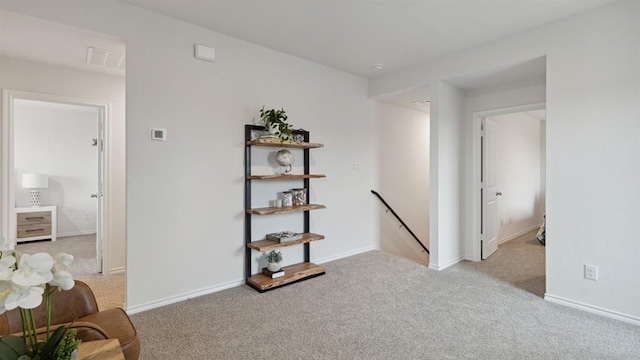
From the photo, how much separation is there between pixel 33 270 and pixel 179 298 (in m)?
2.25

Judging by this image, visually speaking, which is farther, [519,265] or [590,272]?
[519,265]

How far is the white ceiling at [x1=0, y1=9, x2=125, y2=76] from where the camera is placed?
2.38 meters

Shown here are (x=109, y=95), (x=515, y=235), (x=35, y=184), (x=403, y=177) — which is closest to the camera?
(x=109, y=95)

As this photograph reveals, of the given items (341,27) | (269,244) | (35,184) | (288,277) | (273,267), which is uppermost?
(341,27)

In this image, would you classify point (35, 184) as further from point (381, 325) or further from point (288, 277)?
point (381, 325)

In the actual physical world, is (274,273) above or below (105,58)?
below

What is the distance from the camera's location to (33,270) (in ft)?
2.66

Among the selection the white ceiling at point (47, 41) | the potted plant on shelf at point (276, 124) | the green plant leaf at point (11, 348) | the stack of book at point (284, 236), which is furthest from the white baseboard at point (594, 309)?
the white ceiling at point (47, 41)

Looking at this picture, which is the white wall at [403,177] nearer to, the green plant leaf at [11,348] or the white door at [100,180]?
the white door at [100,180]

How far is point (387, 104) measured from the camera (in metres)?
4.80

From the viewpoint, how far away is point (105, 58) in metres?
3.12

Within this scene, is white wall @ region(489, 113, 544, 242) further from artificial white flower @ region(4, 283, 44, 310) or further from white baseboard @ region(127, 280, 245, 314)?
artificial white flower @ region(4, 283, 44, 310)

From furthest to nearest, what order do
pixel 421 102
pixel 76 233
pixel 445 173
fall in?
pixel 76 233
pixel 421 102
pixel 445 173

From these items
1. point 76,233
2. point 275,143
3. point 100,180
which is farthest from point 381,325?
point 76,233
